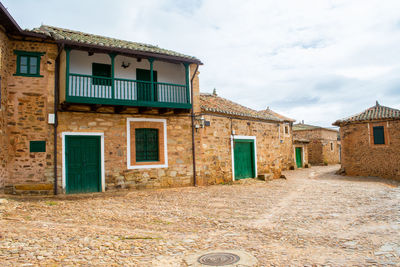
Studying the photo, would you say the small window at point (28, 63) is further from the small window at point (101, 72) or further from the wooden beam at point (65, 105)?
the small window at point (101, 72)

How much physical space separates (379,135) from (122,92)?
1508 cm

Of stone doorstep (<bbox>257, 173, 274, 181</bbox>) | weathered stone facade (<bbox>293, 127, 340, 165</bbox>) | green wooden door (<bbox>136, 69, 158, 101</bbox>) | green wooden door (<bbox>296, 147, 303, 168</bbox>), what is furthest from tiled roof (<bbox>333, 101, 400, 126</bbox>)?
green wooden door (<bbox>136, 69, 158, 101</bbox>)

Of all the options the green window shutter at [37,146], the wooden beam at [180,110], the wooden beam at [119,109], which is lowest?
the green window shutter at [37,146]

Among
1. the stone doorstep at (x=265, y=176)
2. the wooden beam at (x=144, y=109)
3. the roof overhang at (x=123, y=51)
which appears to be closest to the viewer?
the roof overhang at (x=123, y=51)

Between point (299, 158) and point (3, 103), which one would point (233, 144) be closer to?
point (3, 103)

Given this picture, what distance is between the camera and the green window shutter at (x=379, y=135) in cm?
1659

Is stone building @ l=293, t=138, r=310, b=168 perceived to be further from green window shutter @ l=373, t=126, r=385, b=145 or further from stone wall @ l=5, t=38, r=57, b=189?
stone wall @ l=5, t=38, r=57, b=189

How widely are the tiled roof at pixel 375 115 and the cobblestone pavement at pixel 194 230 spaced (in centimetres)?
963

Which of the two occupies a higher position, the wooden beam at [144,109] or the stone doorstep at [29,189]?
the wooden beam at [144,109]

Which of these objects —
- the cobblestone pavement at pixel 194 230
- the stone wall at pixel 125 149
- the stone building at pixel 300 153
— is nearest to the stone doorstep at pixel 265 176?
the stone wall at pixel 125 149

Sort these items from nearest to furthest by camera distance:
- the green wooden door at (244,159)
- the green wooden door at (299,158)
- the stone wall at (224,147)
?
the stone wall at (224,147) → the green wooden door at (244,159) → the green wooden door at (299,158)

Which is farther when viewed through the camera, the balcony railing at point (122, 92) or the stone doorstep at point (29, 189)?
the balcony railing at point (122, 92)

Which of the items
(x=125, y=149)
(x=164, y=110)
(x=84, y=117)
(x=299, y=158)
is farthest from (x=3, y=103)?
(x=299, y=158)

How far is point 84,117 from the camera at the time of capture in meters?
9.95
